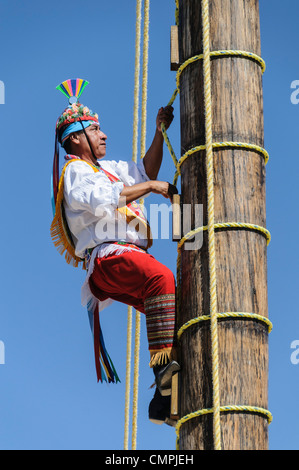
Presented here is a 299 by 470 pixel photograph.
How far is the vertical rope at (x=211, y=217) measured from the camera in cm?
385

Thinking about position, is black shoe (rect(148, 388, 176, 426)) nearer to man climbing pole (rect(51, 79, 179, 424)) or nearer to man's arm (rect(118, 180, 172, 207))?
man climbing pole (rect(51, 79, 179, 424))

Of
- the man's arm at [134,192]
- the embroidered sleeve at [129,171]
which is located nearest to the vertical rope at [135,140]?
the embroidered sleeve at [129,171]

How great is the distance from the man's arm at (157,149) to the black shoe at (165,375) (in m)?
1.37

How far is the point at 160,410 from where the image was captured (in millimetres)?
4348

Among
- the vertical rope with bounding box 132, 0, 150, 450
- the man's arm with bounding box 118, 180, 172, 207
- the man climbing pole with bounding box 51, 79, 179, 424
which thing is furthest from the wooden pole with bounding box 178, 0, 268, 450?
the vertical rope with bounding box 132, 0, 150, 450

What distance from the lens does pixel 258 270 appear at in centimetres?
412

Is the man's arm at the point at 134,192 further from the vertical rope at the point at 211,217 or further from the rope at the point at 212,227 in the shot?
the vertical rope at the point at 211,217

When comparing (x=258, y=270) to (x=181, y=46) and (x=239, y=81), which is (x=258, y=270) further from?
(x=181, y=46)

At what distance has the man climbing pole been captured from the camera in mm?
4375

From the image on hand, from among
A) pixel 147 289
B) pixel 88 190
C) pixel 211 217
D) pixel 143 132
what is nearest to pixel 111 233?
pixel 88 190
